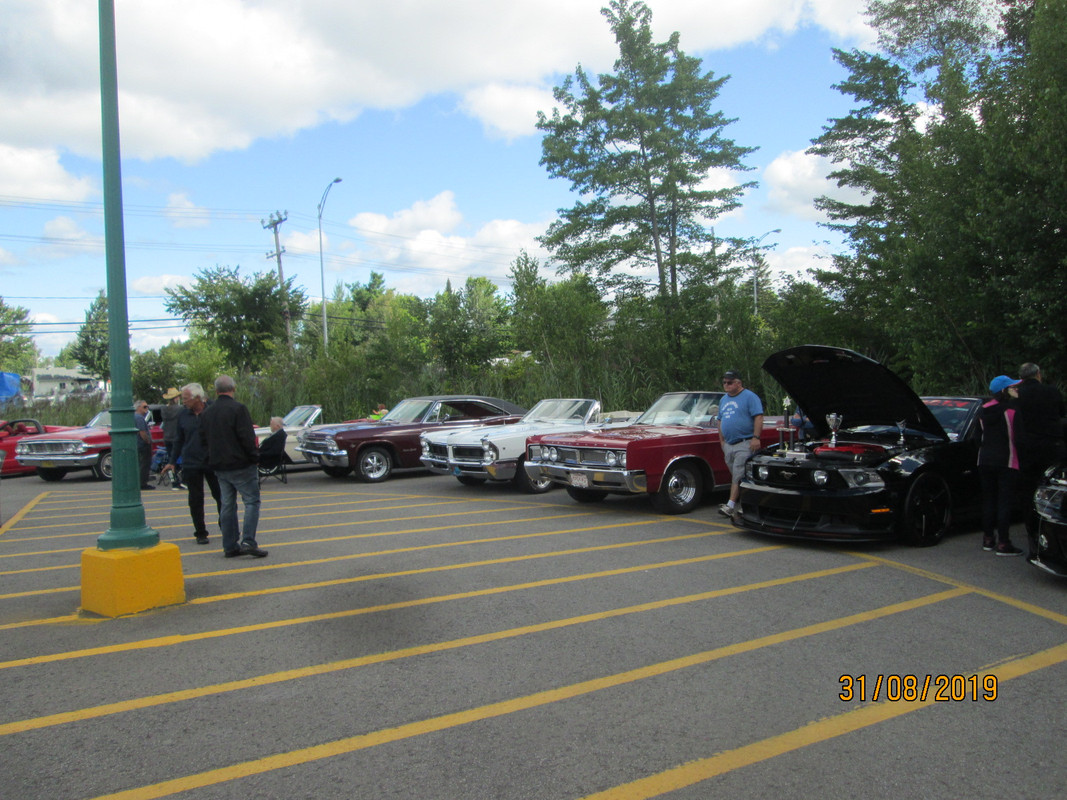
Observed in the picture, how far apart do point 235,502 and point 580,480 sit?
13.5ft

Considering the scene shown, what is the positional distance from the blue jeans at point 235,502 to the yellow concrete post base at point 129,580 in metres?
1.55

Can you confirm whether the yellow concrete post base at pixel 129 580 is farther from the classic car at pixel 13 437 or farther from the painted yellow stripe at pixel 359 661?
the classic car at pixel 13 437

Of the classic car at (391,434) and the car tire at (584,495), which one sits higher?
the classic car at (391,434)

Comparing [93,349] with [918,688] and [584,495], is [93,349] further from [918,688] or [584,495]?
[918,688]

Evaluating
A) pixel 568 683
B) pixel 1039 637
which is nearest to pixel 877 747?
pixel 568 683

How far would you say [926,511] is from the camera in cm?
753

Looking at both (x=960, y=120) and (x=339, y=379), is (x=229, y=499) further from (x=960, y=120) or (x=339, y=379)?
(x=339, y=379)

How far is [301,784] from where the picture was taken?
318cm

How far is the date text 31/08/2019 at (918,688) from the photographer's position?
12.9 feet

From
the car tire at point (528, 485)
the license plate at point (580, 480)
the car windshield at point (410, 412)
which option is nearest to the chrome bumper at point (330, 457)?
the car windshield at point (410, 412)

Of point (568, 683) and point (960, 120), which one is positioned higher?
point (960, 120)

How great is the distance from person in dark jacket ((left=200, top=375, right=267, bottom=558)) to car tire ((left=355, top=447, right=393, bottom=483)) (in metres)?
6.86

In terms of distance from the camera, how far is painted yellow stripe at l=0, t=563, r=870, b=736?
3.92 m

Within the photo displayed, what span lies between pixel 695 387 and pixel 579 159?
13165 millimetres
